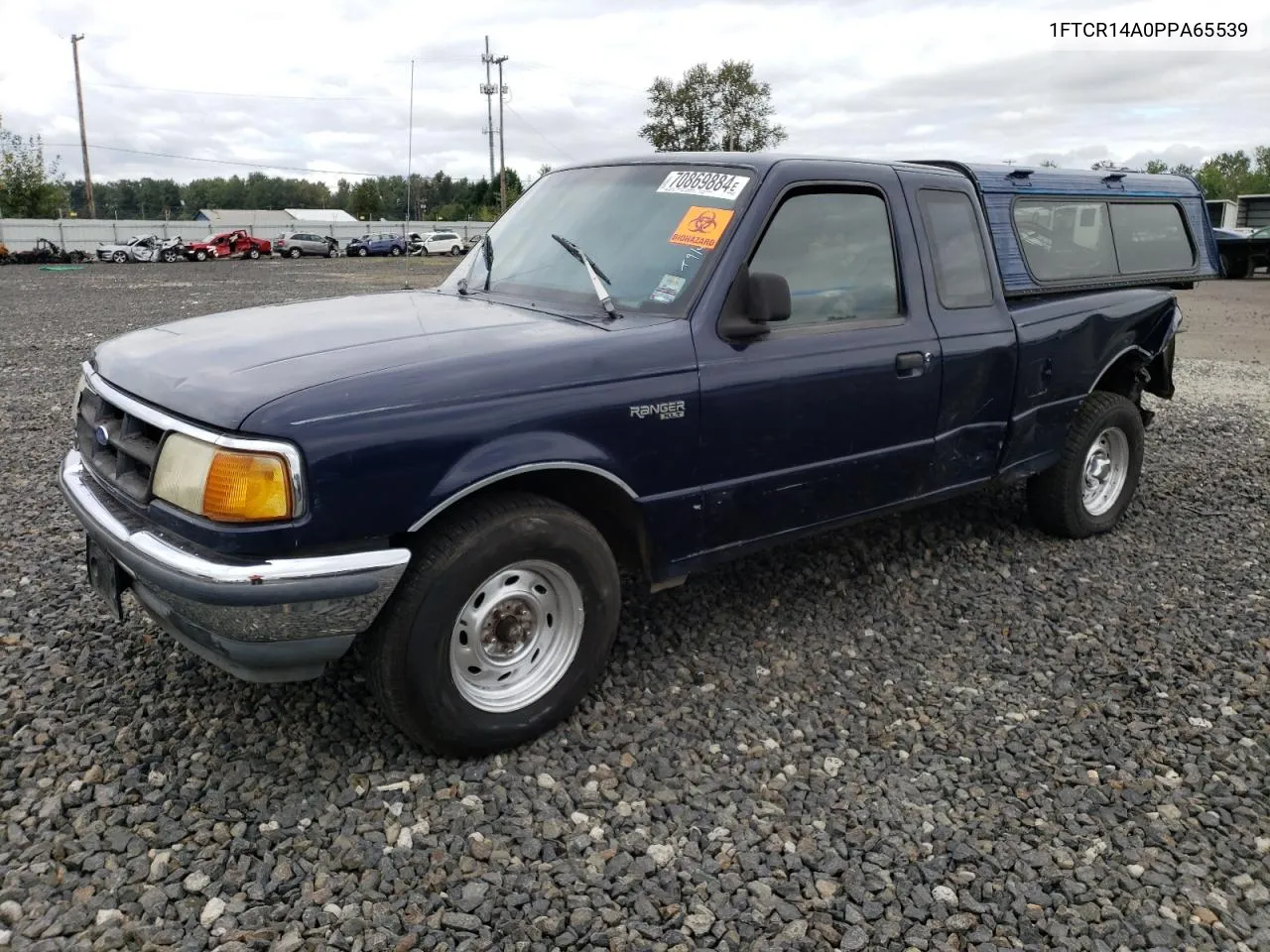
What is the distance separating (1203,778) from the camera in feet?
9.94

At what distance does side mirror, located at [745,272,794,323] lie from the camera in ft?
10.5

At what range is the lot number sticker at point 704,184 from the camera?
Result: 138 inches

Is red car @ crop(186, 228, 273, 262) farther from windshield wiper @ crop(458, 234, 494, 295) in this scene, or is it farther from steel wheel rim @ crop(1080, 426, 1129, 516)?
steel wheel rim @ crop(1080, 426, 1129, 516)

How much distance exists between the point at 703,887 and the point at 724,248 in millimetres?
2046

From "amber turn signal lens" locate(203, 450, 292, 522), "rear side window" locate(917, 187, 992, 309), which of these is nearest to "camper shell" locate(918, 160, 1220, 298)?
"rear side window" locate(917, 187, 992, 309)

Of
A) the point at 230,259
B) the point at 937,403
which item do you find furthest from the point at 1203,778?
the point at 230,259

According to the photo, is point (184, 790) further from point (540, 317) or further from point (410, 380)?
point (540, 317)

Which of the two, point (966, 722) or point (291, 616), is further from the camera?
point (966, 722)

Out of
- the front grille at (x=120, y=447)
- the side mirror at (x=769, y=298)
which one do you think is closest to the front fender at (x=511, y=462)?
the side mirror at (x=769, y=298)

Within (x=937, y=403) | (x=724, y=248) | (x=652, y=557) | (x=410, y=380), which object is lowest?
(x=652, y=557)

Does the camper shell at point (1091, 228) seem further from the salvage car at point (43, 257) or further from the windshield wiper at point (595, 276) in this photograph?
the salvage car at point (43, 257)

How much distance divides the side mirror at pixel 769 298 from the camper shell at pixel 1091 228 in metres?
1.71

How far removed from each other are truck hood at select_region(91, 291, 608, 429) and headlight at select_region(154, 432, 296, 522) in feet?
0.29

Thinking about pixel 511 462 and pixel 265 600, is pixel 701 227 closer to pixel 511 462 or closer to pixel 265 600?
pixel 511 462
